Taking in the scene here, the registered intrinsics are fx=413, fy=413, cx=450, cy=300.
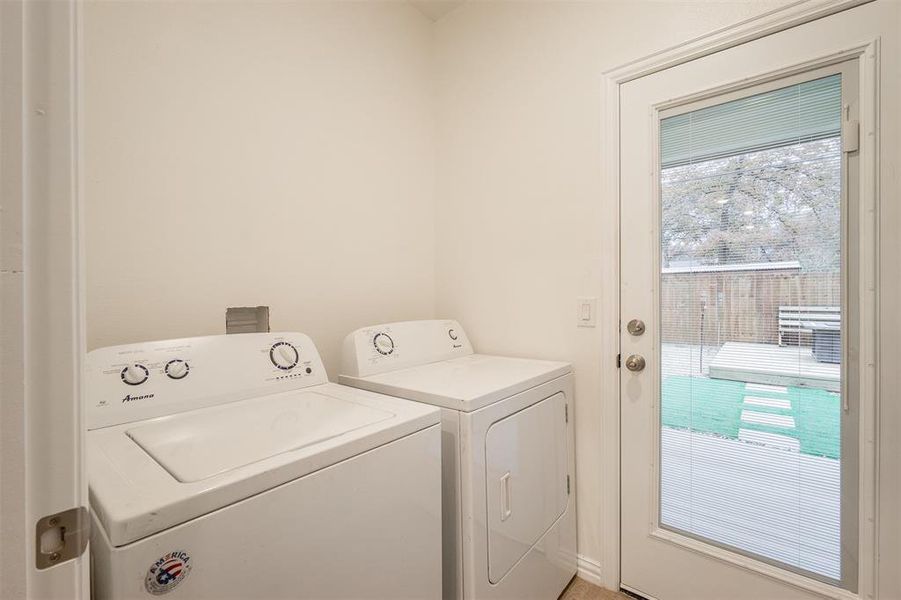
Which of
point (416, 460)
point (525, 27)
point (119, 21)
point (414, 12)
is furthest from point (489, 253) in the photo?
point (119, 21)

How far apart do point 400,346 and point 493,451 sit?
2.15 ft

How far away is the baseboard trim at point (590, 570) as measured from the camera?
1730 millimetres

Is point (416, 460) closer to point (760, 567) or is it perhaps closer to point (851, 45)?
point (760, 567)

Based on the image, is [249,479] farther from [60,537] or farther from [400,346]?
[400,346]

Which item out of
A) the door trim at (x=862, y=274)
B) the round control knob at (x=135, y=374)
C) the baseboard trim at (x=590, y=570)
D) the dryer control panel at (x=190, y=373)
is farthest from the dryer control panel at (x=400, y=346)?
the door trim at (x=862, y=274)

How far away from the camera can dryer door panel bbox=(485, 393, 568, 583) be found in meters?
1.29

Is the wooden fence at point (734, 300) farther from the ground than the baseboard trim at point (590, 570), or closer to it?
farther from the ground

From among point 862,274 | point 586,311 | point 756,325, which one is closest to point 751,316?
point 756,325

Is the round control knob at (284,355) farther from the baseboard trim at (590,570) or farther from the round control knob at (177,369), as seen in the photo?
the baseboard trim at (590,570)

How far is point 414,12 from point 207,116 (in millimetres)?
1370

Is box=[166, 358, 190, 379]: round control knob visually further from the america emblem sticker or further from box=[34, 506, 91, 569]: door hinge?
box=[34, 506, 91, 569]: door hinge

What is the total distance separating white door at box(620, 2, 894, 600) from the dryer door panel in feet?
0.99

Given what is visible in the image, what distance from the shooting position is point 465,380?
58.5 inches

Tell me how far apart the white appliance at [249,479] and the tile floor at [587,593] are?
847 mm
